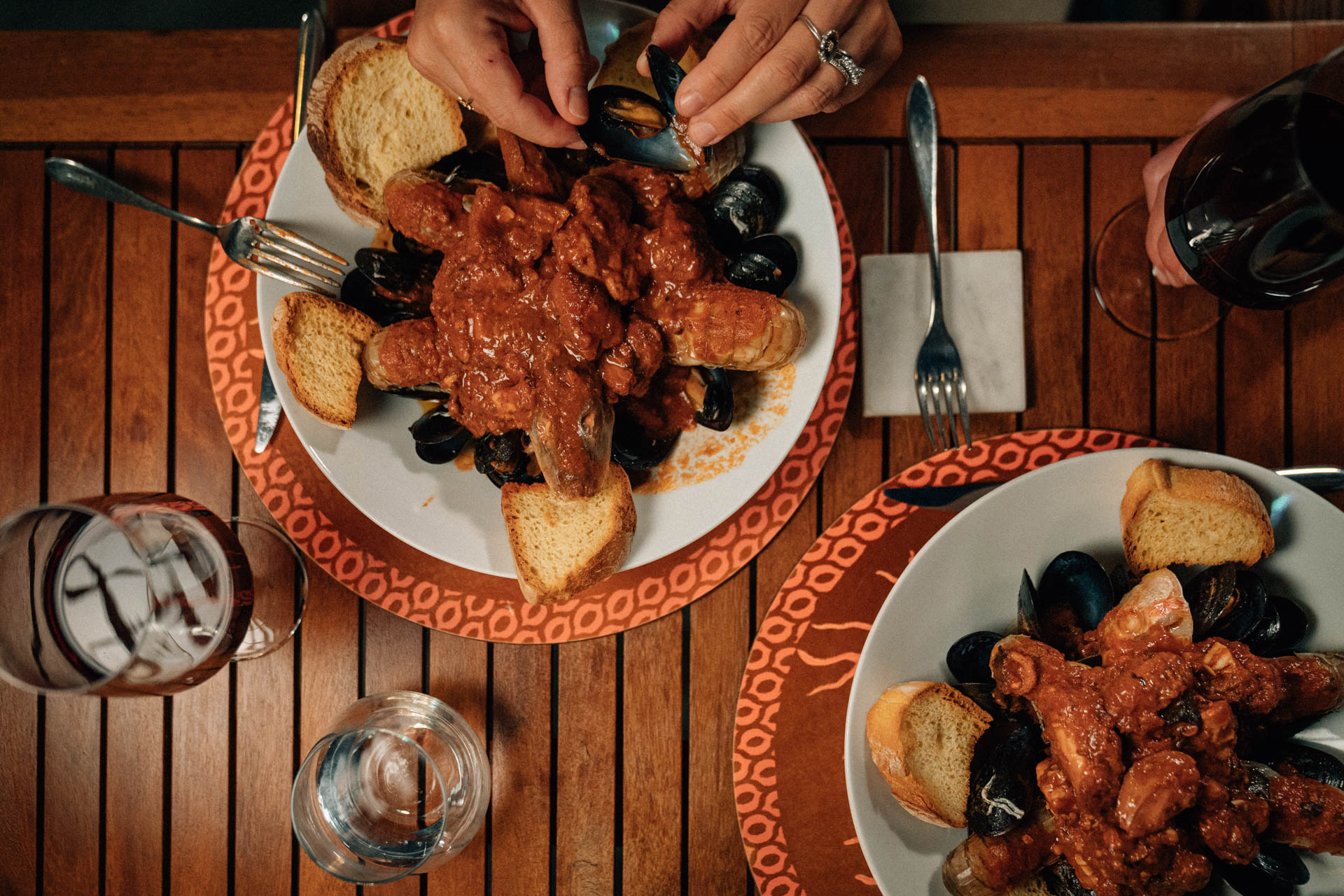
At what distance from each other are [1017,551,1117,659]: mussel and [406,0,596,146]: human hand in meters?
1.18

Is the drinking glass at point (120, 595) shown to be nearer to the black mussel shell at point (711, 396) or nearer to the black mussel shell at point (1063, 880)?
the black mussel shell at point (711, 396)

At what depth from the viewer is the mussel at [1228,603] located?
141cm

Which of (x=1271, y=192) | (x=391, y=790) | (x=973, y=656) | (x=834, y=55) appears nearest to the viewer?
Result: (x=1271, y=192)

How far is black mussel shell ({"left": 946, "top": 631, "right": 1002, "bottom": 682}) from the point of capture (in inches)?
57.9

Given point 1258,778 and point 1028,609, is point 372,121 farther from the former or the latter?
point 1258,778

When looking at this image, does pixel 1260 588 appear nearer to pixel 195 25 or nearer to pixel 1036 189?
pixel 1036 189

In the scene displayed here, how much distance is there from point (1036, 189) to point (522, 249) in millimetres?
1135

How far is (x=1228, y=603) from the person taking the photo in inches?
55.1

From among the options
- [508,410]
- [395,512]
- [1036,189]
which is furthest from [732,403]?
[1036,189]

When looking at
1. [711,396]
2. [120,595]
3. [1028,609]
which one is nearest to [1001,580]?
[1028,609]

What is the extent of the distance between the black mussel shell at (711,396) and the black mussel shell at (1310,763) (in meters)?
1.23

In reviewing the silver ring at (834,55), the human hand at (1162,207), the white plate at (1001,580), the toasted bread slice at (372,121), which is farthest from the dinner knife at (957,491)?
the toasted bread slice at (372,121)

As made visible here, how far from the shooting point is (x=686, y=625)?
1751 millimetres

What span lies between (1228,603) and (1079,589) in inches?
9.5
